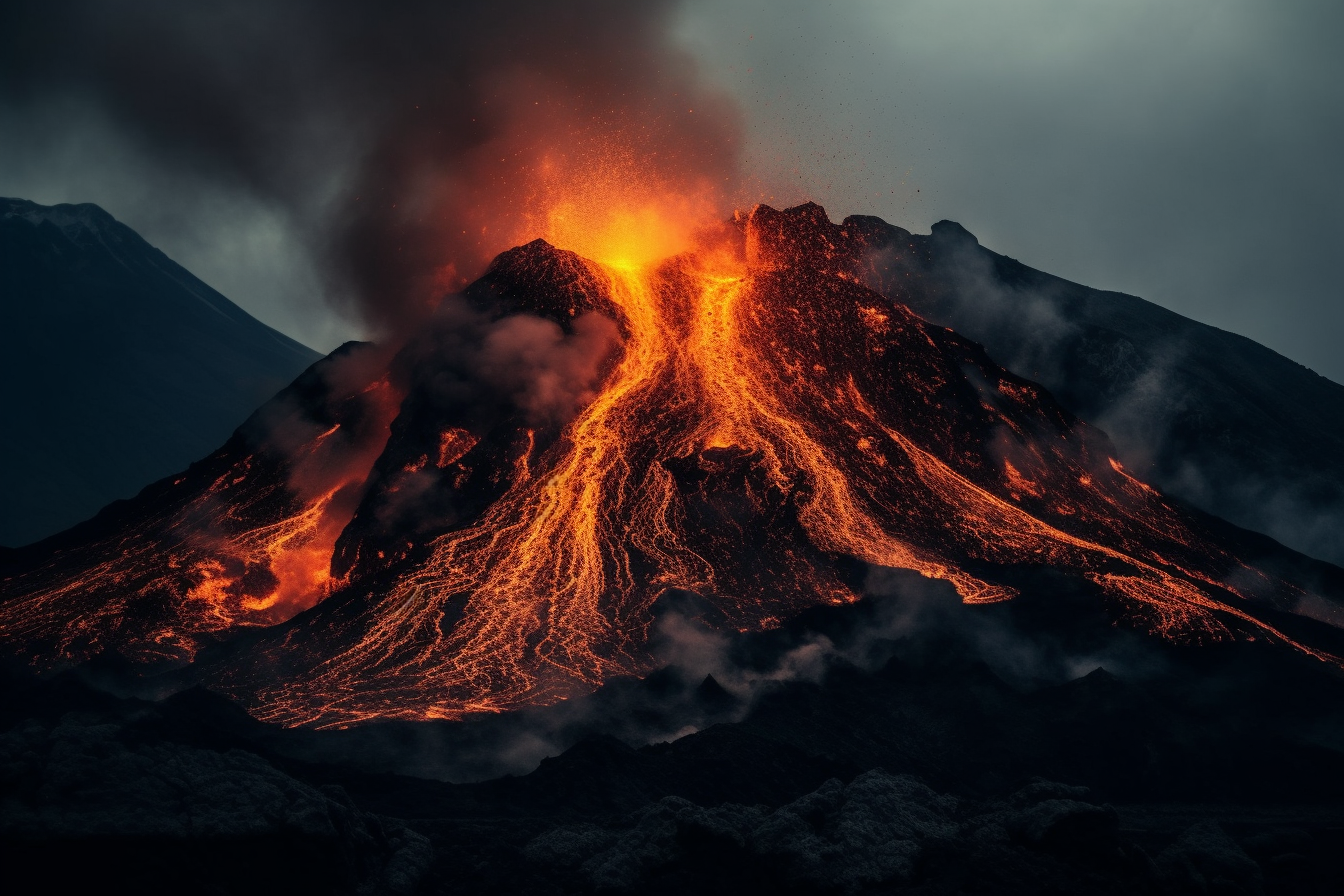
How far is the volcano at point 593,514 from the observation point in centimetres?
4550

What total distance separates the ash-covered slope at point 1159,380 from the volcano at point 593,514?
1377 cm

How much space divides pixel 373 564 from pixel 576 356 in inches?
652

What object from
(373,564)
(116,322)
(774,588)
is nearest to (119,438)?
(116,322)

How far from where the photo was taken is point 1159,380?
78375 mm

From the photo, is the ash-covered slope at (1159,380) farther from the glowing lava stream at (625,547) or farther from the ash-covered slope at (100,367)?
the ash-covered slope at (100,367)

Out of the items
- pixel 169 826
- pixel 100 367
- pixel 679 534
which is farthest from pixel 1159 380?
pixel 100 367

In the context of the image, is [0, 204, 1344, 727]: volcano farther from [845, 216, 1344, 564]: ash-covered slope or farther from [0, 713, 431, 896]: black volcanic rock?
[0, 713, 431, 896]: black volcanic rock

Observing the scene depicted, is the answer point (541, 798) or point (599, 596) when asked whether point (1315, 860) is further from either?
point (599, 596)

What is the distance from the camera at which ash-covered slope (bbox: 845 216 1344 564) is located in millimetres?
72312

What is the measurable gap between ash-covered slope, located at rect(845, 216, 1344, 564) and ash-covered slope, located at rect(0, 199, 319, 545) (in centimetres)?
10003

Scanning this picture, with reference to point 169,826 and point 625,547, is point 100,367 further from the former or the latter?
point 169,826

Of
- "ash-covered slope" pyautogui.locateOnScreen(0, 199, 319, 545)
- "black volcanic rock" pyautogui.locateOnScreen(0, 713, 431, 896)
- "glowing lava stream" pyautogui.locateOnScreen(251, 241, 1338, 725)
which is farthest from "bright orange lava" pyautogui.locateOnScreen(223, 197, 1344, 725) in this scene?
"ash-covered slope" pyautogui.locateOnScreen(0, 199, 319, 545)

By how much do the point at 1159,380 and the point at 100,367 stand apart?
129403mm

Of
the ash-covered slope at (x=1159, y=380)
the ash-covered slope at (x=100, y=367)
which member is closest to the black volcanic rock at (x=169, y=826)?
the ash-covered slope at (x=1159, y=380)
